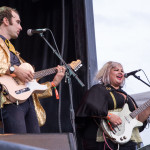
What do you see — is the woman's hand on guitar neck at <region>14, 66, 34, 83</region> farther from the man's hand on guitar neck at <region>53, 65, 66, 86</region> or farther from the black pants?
the man's hand on guitar neck at <region>53, 65, 66, 86</region>

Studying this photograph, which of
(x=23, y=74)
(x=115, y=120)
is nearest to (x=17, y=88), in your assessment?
(x=23, y=74)

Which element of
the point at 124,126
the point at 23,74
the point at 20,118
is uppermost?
the point at 23,74

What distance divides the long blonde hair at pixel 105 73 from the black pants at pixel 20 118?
104cm

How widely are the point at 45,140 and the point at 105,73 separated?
6.65 feet

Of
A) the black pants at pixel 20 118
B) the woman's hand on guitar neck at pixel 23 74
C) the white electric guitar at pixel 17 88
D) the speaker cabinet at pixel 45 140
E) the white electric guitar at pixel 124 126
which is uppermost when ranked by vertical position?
the woman's hand on guitar neck at pixel 23 74

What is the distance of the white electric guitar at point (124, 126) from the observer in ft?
9.18

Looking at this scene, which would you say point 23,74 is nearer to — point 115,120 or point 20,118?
point 20,118

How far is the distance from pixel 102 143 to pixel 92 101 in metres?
0.40

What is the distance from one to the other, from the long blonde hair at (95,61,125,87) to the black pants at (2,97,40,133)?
1044mm

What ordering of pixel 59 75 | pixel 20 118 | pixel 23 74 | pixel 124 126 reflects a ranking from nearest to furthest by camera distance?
pixel 20 118, pixel 23 74, pixel 59 75, pixel 124 126

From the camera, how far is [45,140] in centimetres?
125

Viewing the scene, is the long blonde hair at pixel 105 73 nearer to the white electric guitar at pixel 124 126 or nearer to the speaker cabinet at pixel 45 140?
the white electric guitar at pixel 124 126

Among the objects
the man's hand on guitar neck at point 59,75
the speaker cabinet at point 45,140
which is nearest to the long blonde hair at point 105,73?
the man's hand on guitar neck at point 59,75

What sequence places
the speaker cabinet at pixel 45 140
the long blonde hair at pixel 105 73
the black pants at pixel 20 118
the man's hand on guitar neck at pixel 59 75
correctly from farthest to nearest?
the long blonde hair at pixel 105 73, the man's hand on guitar neck at pixel 59 75, the black pants at pixel 20 118, the speaker cabinet at pixel 45 140
